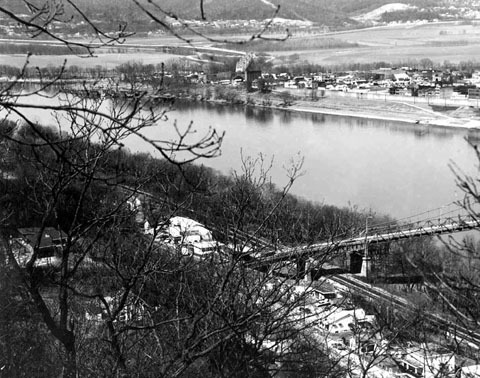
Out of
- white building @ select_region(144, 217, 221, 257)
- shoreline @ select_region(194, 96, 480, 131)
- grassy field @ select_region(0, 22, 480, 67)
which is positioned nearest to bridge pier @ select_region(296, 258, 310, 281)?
→ white building @ select_region(144, 217, 221, 257)

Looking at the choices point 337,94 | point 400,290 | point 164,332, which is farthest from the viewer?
point 337,94

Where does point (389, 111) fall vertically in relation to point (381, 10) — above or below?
below

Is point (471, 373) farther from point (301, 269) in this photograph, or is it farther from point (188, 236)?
point (188, 236)

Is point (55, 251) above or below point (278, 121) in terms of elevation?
above

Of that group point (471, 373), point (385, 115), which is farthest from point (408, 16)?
point (471, 373)

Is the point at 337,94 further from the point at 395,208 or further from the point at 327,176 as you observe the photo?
the point at 395,208

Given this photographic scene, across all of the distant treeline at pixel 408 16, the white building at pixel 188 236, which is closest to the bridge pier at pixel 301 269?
the white building at pixel 188 236

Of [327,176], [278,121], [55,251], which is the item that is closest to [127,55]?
[278,121]
